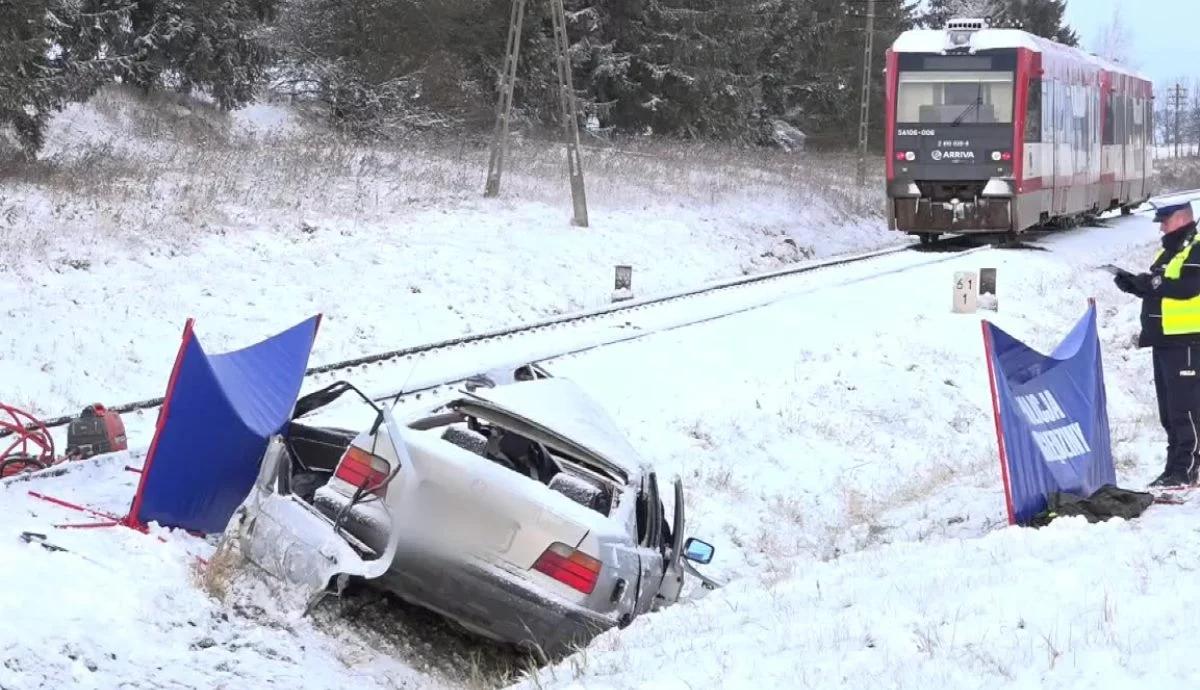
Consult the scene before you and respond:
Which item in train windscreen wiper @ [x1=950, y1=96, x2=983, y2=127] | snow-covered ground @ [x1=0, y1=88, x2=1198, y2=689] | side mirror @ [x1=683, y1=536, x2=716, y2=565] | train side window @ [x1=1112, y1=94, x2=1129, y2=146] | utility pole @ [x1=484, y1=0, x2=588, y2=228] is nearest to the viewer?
snow-covered ground @ [x1=0, y1=88, x2=1198, y2=689]

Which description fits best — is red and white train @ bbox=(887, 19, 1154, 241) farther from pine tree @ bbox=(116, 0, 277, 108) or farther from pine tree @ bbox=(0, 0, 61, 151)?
pine tree @ bbox=(0, 0, 61, 151)

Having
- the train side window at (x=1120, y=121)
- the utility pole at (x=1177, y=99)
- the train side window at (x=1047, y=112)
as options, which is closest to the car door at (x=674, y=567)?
the train side window at (x=1047, y=112)

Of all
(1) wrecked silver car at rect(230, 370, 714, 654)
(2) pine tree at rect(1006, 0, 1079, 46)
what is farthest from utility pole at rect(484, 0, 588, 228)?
(2) pine tree at rect(1006, 0, 1079, 46)

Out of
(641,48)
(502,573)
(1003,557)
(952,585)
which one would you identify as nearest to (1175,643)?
(952,585)

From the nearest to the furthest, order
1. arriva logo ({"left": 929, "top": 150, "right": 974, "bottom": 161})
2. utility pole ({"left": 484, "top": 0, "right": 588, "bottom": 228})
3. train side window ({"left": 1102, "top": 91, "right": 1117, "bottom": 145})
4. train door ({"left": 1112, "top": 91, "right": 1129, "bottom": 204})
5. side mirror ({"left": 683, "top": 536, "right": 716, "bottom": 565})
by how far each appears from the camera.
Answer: side mirror ({"left": 683, "top": 536, "right": 716, "bottom": 565}) < utility pole ({"left": 484, "top": 0, "right": 588, "bottom": 228}) < arriva logo ({"left": 929, "top": 150, "right": 974, "bottom": 161}) < train side window ({"left": 1102, "top": 91, "right": 1117, "bottom": 145}) < train door ({"left": 1112, "top": 91, "right": 1129, "bottom": 204})

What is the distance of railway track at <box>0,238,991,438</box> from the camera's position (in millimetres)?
11289

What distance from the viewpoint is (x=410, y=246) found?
17547 mm

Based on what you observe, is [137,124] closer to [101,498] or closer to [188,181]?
[188,181]

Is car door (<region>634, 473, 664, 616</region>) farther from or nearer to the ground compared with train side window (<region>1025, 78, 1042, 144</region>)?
nearer to the ground

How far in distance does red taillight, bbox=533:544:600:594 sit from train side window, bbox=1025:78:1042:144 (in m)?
17.7

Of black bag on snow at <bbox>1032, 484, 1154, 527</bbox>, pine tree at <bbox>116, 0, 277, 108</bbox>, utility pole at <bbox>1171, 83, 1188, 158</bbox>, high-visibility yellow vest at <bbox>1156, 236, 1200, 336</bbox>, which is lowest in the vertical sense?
black bag on snow at <bbox>1032, 484, 1154, 527</bbox>

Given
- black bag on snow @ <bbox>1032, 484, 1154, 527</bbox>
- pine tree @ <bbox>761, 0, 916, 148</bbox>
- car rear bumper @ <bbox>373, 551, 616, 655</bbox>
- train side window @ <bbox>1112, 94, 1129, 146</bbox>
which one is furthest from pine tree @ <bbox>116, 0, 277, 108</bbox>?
pine tree @ <bbox>761, 0, 916, 148</bbox>

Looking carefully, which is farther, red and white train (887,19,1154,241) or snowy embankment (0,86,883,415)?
red and white train (887,19,1154,241)

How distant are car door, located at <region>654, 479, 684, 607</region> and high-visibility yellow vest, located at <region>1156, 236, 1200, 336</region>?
369 centimetres
